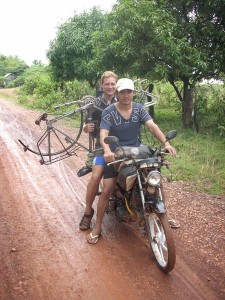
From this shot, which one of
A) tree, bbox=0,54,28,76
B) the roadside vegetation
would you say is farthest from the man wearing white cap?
tree, bbox=0,54,28,76

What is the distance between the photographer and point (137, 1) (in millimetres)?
9219

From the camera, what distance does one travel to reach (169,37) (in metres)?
8.41

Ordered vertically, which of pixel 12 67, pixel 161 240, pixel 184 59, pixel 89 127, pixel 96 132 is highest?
pixel 12 67

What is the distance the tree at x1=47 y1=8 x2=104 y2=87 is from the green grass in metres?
7.42

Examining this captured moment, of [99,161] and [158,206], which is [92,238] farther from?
[158,206]

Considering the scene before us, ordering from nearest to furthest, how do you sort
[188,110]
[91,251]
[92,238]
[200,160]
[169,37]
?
[91,251], [92,238], [200,160], [169,37], [188,110]

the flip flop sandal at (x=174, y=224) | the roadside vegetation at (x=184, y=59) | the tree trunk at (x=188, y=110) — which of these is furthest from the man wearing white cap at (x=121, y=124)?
the tree trunk at (x=188, y=110)

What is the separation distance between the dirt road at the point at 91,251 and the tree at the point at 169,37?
14.1ft

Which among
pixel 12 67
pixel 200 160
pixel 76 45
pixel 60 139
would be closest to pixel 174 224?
pixel 200 160

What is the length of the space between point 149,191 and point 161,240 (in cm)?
56

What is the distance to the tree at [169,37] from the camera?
8523mm

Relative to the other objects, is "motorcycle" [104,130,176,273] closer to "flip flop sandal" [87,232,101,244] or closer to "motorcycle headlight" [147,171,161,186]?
"motorcycle headlight" [147,171,161,186]

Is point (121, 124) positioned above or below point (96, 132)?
above

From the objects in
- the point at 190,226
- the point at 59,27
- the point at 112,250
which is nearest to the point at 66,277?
the point at 112,250
